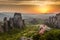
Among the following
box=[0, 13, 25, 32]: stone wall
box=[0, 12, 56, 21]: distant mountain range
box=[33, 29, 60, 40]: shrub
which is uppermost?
box=[0, 12, 56, 21]: distant mountain range

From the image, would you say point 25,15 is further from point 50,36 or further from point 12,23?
point 50,36

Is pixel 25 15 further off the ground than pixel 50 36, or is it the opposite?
pixel 25 15

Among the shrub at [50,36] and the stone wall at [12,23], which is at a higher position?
the stone wall at [12,23]

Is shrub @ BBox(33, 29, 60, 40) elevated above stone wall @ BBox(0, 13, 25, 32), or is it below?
below

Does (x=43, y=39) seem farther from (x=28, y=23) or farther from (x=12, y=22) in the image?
(x=12, y=22)

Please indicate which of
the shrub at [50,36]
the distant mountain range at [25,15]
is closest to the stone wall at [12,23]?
the distant mountain range at [25,15]

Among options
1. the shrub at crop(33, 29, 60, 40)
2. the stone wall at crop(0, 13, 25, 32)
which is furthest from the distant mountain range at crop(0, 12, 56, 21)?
the shrub at crop(33, 29, 60, 40)

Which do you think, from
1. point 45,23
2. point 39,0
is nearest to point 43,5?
point 39,0

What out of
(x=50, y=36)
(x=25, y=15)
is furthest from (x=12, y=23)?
(x=50, y=36)

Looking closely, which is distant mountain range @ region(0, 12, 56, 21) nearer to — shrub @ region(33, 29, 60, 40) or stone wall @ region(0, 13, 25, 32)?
stone wall @ region(0, 13, 25, 32)

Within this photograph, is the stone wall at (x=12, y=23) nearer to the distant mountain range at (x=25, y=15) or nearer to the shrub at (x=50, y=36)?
the distant mountain range at (x=25, y=15)

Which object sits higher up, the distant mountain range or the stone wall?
the distant mountain range
